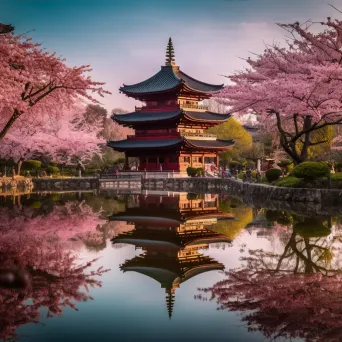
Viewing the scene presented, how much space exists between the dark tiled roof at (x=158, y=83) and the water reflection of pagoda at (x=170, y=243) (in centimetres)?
3936

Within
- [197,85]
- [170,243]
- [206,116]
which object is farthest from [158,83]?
[170,243]

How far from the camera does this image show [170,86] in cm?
5766

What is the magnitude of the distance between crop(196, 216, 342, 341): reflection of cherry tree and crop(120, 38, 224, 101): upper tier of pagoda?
46.8m

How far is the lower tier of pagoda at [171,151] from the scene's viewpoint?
55634mm

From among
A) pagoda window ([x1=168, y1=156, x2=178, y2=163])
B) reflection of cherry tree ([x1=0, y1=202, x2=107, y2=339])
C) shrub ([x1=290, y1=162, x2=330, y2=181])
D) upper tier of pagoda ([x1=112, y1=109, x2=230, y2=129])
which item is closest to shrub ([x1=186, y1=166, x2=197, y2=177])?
pagoda window ([x1=168, y1=156, x2=178, y2=163])

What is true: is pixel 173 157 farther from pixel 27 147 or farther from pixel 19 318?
pixel 19 318

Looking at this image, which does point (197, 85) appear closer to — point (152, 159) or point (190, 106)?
point (190, 106)

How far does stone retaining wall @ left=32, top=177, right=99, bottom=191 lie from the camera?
165 ft

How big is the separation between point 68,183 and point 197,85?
2021 centimetres

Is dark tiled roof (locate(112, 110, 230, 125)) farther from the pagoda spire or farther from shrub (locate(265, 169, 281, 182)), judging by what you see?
the pagoda spire

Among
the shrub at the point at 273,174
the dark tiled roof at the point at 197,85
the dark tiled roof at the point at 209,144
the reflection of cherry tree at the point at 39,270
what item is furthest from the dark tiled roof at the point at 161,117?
the reflection of cherry tree at the point at 39,270

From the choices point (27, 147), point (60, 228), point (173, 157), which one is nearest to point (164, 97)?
point (173, 157)

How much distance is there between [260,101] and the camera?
28547 mm

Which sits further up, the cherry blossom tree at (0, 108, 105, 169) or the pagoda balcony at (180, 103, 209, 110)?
the pagoda balcony at (180, 103, 209, 110)
